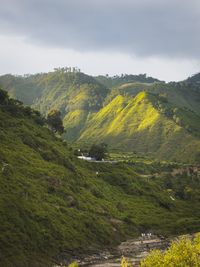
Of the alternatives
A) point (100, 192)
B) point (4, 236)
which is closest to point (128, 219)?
point (100, 192)

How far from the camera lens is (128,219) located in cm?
17238

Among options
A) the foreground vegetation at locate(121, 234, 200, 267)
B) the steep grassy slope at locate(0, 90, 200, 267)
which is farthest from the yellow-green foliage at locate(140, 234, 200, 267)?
the steep grassy slope at locate(0, 90, 200, 267)

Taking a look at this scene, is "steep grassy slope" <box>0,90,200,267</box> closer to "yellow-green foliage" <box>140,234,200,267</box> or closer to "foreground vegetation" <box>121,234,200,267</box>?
"foreground vegetation" <box>121,234,200,267</box>

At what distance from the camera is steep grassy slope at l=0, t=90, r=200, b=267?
121656mm

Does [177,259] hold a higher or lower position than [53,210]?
higher

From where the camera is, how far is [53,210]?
474 feet

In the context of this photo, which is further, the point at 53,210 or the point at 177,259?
the point at 53,210

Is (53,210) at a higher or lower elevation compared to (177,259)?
lower

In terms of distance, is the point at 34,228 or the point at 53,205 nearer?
the point at 34,228

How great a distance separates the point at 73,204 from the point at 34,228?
34.5 metres

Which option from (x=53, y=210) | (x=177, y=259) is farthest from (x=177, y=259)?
(x=53, y=210)

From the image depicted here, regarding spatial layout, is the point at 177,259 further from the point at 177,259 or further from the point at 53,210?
the point at 53,210

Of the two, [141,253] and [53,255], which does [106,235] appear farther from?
[53,255]

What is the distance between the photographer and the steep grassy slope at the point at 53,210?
399 ft
